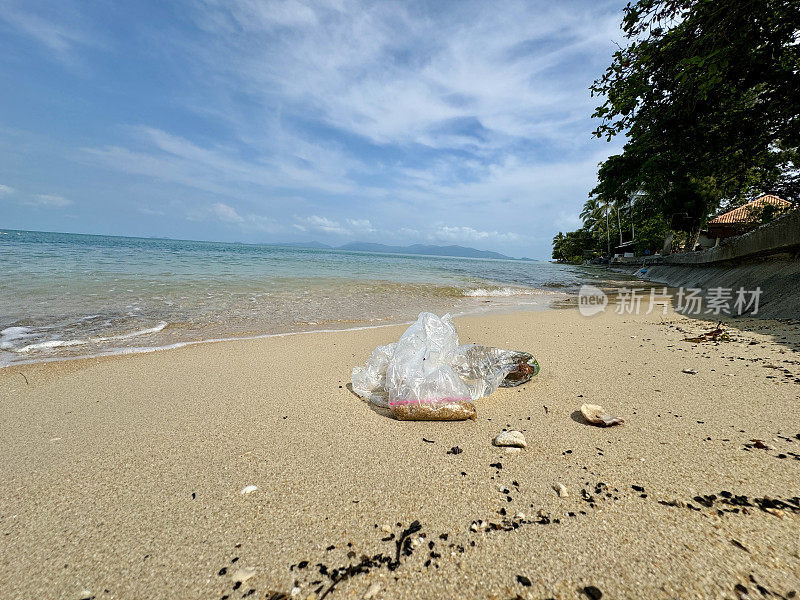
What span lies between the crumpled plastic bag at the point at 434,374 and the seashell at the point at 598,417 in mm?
728

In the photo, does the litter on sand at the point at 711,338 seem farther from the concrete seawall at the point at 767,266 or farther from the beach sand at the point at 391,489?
the concrete seawall at the point at 767,266

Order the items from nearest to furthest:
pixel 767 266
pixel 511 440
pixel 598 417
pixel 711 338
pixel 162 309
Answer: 1. pixel 511 440
2. pixel 598 417
3. pixel 711 338
4. pixel 162 309
5. pixel 767 266

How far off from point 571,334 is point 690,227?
24.5 m

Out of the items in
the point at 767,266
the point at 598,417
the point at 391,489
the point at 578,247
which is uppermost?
the point at 578,247

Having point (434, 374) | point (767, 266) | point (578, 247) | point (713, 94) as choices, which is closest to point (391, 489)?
point (434, 374)

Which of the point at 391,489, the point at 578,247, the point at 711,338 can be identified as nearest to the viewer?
the point at 391,489

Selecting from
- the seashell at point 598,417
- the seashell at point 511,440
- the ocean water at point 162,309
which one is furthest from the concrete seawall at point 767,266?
the seashell at point 511,440

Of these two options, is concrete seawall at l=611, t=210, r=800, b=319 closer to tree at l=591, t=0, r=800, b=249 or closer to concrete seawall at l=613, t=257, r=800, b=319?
concrete seawall at l=613, t=257, r=800, b=319

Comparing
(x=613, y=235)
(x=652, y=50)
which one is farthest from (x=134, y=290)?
(x=613, y=235)

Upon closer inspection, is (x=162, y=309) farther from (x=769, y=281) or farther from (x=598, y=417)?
(x=769, y=281)

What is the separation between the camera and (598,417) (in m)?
2.30

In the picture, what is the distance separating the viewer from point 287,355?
Answer: 4.40 metres

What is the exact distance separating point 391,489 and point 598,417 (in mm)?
1555

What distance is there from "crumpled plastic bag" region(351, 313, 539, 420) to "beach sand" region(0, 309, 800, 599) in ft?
0.42
